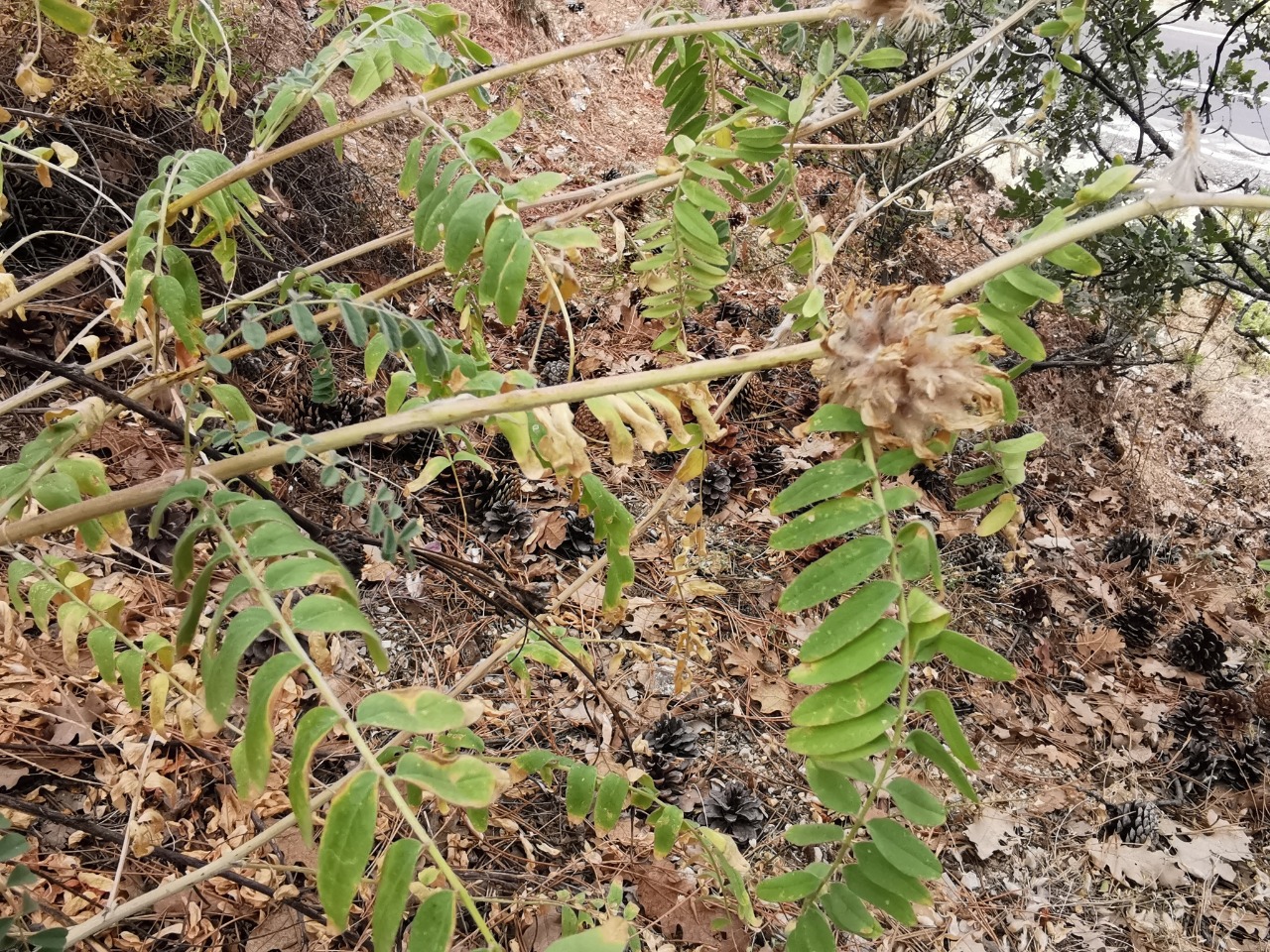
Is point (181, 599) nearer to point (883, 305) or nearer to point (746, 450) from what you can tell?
point (883, 305)

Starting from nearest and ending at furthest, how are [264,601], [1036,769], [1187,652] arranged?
[264,601], [1036,769], [1187,652]

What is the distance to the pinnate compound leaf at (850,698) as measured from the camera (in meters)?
0.73

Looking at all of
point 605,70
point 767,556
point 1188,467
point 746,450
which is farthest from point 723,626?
point 605,70

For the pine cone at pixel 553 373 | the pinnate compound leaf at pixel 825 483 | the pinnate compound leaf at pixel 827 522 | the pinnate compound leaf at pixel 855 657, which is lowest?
the pine cone at pixel 553 373

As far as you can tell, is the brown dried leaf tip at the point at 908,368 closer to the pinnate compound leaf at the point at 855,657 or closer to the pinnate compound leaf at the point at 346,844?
the pinnate compound leaf at the point at 855,657

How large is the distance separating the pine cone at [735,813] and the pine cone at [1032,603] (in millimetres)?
1420

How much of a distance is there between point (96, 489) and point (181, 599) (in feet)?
3.16

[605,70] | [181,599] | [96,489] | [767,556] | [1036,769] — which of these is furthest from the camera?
[605,70]

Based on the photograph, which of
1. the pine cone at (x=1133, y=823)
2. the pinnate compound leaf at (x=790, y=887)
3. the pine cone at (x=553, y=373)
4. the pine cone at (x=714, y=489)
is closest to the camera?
the pinnate compound leaf at (x=790, y=887)

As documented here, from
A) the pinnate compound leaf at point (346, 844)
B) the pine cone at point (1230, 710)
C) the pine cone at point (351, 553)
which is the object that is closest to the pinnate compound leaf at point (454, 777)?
the pinnate compound leaf at point (346, 844)

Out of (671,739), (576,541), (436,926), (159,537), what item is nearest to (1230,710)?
(671,739)

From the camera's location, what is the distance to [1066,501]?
342cm

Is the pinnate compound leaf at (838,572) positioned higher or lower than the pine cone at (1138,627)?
higher

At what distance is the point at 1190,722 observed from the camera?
2.53m
